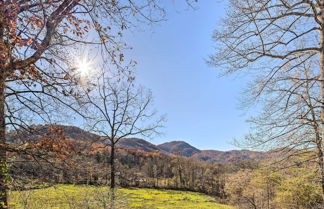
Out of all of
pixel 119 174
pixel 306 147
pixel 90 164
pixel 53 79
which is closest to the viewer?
pixel 53 79

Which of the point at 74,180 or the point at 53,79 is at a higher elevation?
the point at 53,79

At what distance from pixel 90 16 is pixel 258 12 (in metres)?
3.39

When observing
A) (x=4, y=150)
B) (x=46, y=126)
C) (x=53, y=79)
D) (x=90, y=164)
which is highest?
(x=53, y=79)

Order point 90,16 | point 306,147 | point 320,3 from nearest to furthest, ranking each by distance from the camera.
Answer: point 90,16
point 320,3
point 306,147

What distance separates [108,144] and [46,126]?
495cm

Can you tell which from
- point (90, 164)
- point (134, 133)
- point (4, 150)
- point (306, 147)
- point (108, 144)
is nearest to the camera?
point (4, 150)

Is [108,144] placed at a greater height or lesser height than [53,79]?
lesser

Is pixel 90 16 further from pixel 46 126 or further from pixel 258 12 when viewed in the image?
pixel 258 12

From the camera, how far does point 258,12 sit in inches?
165

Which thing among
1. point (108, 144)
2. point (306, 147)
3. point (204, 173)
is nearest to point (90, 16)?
point (108, 144)

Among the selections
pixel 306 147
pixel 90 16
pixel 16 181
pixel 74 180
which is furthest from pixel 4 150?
pixel 306 147

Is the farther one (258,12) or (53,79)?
(258,12)

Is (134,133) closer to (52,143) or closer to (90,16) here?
(52,143)

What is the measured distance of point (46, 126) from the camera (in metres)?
3.38
